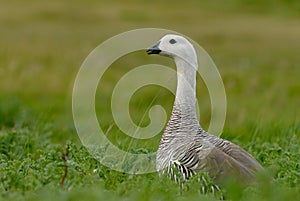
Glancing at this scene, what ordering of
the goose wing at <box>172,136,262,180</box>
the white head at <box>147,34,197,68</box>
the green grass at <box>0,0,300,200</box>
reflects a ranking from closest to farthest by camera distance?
the green grass at <box>0,0,300,200</box> < the goose wing at <box>172,136,262,180</box> < the white head at <box>147,34,197,68</box>

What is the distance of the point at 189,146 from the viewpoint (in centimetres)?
631

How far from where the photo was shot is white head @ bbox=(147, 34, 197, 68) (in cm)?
670

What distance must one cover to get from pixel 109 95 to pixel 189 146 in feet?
32.1

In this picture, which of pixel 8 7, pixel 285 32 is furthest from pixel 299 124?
pixel 8 7

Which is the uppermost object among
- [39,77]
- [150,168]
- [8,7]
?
[8,7]

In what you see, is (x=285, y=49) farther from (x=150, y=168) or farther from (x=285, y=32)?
(x=150, y=168)

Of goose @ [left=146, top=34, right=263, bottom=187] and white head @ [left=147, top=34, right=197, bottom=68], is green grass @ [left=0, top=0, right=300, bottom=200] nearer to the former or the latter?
goose @ [left=146, top=34, right=263, bottom=187]

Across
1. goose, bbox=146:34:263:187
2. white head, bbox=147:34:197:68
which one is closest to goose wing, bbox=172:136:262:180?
goose, bbox=146:34:263:187

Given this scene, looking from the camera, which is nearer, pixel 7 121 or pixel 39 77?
pixel 7 121

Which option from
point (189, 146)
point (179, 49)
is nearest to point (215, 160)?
point (189, 146)

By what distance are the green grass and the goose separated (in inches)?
8.7

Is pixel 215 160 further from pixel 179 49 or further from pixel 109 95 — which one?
pixel 109 95

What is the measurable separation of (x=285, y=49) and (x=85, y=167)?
2580 cm

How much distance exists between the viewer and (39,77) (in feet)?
53.9
